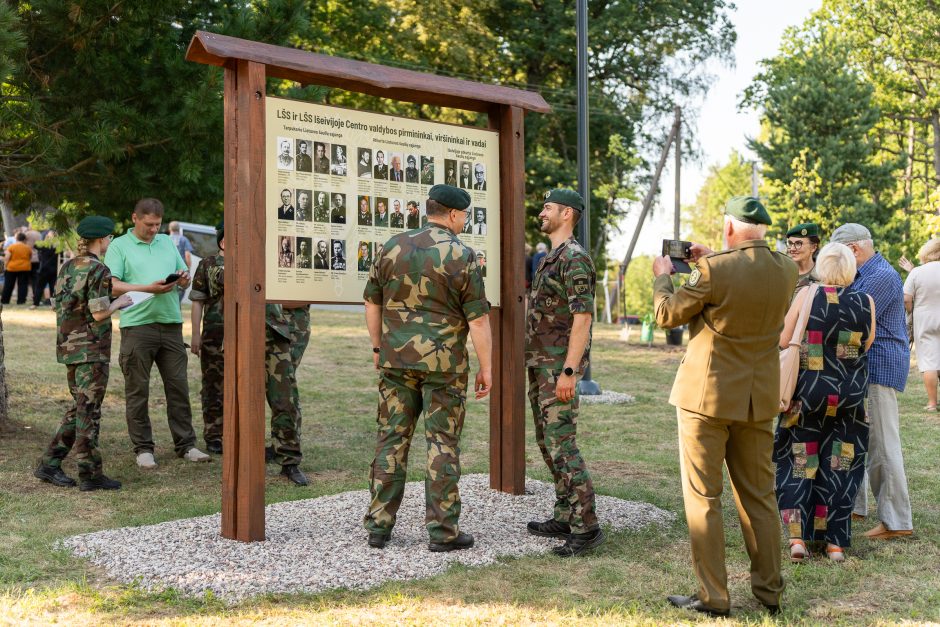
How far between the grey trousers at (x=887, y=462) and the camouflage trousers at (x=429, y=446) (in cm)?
263

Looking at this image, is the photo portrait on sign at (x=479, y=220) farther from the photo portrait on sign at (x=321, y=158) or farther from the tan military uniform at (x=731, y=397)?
the tan military uniform at (x=731, y=397)

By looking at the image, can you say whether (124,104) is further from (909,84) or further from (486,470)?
(909,84)

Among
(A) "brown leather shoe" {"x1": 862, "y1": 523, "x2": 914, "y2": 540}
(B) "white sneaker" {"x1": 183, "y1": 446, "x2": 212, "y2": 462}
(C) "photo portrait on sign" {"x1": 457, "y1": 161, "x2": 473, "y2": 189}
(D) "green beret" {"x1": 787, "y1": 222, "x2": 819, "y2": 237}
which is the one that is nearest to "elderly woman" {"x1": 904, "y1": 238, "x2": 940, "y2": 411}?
(D) "green beret" {"x1": 787, "y1": 222, "x2": 819, "y2": 237}

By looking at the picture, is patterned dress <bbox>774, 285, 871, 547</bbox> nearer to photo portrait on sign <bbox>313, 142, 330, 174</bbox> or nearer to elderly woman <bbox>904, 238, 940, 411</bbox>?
photo portrait on sign <bbox>313, 142, 330, 174</bbox>

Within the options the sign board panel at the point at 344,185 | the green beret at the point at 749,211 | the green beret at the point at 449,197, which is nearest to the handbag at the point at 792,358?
the green beret at the point at 749,211

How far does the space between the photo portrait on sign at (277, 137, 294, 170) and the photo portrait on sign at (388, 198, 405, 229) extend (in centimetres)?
79

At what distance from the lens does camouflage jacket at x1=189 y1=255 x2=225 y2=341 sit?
7.86 meters

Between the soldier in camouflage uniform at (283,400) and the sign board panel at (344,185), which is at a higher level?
the sign board panel at (344,185)

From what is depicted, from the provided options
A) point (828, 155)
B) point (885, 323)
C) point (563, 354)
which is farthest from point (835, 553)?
point (828, 155)

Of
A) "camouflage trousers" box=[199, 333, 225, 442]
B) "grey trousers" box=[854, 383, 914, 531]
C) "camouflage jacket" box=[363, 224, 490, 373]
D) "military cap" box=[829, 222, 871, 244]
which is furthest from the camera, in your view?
"camouflage trousers" box=[199, 333, 225, 442]

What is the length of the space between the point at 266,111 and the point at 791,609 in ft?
13.0

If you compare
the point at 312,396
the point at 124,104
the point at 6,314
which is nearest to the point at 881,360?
the point at 124,104

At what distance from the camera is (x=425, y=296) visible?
5297 mm

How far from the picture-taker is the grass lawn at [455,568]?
4.46 meters
